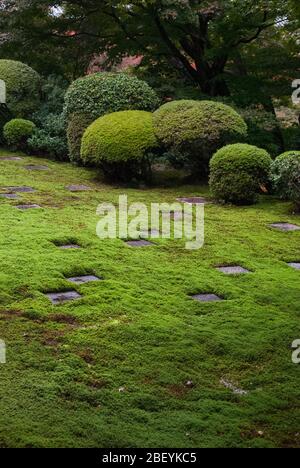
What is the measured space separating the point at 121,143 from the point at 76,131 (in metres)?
1.73

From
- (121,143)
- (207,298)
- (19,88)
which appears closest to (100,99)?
(121,143)

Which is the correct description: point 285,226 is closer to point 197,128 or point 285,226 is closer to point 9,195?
point 197,128

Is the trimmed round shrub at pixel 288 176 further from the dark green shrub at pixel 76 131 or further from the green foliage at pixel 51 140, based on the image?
the green foliage at pixel 51 140

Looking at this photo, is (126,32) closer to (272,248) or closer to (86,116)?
(86,116)

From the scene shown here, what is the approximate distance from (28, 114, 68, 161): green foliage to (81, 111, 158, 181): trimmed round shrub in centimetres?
169

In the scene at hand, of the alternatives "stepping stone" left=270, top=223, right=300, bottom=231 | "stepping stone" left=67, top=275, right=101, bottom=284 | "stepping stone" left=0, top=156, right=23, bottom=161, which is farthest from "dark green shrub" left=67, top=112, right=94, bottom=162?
"stepping stone" left=67, top=275, right=101, bottom=284

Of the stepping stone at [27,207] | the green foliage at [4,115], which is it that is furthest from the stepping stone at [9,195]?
the green foliage at [4,115]

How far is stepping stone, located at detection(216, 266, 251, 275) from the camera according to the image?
5.75m

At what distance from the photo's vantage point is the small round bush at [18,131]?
40.5 ft

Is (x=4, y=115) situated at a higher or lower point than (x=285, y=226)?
higher

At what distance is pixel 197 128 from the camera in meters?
9.57

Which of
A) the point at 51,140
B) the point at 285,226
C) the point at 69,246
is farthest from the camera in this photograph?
the point at 51,140

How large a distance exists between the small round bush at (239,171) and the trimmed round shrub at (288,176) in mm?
193
